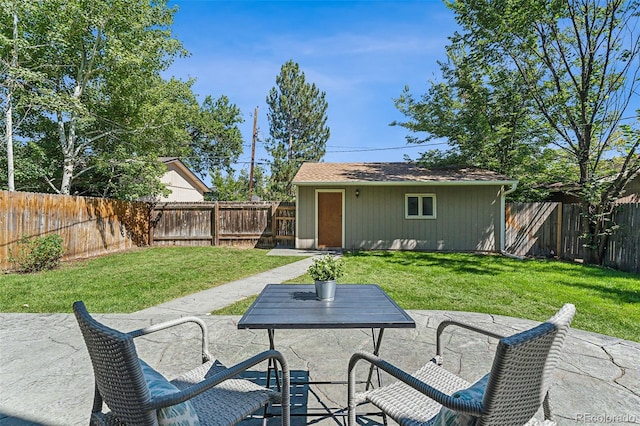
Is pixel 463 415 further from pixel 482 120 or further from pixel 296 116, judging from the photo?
pixel 296 116

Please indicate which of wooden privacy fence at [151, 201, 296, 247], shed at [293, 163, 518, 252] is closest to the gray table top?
shed at [293, 163, 518, 252]

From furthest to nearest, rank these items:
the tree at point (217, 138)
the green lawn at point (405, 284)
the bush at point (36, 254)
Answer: the tree at point (217, 138)
the bush at point (36, 254)
the green lawn at point (405, 284)

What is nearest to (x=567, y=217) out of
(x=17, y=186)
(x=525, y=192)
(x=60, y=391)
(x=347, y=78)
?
(x=525, y=192)

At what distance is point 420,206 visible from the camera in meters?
11.0

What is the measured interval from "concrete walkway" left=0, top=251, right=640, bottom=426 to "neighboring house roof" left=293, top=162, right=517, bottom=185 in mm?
6762

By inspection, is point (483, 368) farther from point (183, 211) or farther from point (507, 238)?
point (183, 211)

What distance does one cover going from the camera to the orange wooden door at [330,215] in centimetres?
1099

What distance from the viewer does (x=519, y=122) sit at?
12562mm

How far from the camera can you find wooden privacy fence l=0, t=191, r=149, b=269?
6891 mm

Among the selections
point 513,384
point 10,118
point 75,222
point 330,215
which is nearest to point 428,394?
point 513,384

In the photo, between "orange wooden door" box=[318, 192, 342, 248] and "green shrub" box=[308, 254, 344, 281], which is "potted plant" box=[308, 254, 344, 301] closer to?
"green shrub" box=[308, 254, 344, 281]

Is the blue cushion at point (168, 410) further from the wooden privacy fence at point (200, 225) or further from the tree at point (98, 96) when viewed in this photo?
the tree at point (98, 96)

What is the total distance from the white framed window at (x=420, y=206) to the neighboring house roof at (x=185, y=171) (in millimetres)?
11985

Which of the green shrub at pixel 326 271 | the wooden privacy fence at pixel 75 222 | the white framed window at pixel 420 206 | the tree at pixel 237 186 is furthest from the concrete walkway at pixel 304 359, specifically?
the tree at pixel 237 186
